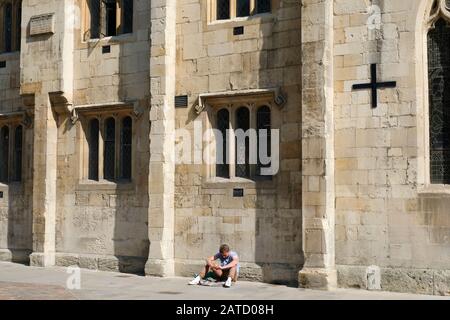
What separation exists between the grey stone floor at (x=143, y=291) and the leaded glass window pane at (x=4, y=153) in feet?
13.3

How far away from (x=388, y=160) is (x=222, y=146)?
377 cm

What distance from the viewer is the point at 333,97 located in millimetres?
13164

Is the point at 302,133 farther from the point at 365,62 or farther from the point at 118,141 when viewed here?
the point at 118,141

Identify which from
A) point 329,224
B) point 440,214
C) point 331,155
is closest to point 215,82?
point 331,155

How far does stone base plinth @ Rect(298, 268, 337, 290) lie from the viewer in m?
12.5

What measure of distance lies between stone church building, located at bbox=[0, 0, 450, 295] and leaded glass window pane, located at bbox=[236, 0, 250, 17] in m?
0.05

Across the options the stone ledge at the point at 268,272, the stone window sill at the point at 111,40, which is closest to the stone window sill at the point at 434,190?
the stone ledge at the point at 268,272

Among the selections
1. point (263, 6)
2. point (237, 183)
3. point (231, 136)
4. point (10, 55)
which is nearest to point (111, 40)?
point (10, 55)

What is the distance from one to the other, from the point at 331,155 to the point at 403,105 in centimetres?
168

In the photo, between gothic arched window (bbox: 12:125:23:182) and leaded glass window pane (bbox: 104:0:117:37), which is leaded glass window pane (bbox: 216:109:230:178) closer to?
leaded glass window pane (bbox: 104:0:117:37)

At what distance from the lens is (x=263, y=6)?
47.0ft

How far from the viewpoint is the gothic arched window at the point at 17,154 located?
17.8 m

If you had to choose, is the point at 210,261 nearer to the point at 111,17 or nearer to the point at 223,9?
the point at 223,9

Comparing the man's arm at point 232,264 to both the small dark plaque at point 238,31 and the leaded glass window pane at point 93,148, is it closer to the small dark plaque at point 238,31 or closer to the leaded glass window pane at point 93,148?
the leaded glass window pane at point 93,148
